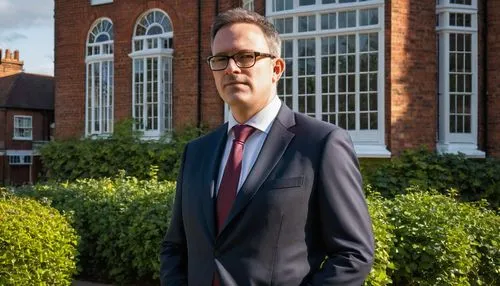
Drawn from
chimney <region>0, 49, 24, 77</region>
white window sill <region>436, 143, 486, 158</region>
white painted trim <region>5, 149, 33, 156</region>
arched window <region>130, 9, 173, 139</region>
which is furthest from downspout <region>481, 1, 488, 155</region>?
chimney <region>0, 49, 24, 77</region>

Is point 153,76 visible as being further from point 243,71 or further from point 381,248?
point 243,71

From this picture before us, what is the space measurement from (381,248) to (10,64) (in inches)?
1406

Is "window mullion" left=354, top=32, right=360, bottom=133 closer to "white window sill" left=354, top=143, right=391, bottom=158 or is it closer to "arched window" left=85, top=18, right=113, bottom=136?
"white window sill" left=354, top=143, right=391, bottom=158

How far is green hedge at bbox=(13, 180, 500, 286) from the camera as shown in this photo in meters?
5.82

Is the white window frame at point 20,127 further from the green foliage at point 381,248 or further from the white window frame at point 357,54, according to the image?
the green foliage at point 381,248

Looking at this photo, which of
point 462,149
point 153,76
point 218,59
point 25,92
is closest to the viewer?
point 218,59

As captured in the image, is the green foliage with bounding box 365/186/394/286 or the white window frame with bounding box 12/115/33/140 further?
the white window frame with bounding box 12/115/33/140

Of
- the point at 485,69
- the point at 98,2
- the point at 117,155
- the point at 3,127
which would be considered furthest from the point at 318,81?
the point at 3,127

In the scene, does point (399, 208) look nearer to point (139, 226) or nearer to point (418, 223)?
point (418, 223)

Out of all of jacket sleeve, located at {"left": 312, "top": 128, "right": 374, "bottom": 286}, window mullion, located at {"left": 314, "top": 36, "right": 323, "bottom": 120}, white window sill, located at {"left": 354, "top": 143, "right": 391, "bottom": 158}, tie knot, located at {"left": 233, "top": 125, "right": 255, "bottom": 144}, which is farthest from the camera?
window mullion, located at {"left": 314, "top": 36, "right": 323, "bottom": 120}

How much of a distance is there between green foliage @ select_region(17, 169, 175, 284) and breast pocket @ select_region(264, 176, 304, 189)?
15.9ft

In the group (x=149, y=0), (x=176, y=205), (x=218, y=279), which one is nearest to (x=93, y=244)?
(x=176, y=205)

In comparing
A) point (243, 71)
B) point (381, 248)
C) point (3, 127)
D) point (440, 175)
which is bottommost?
point (381, 248)

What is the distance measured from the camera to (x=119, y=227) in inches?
297
